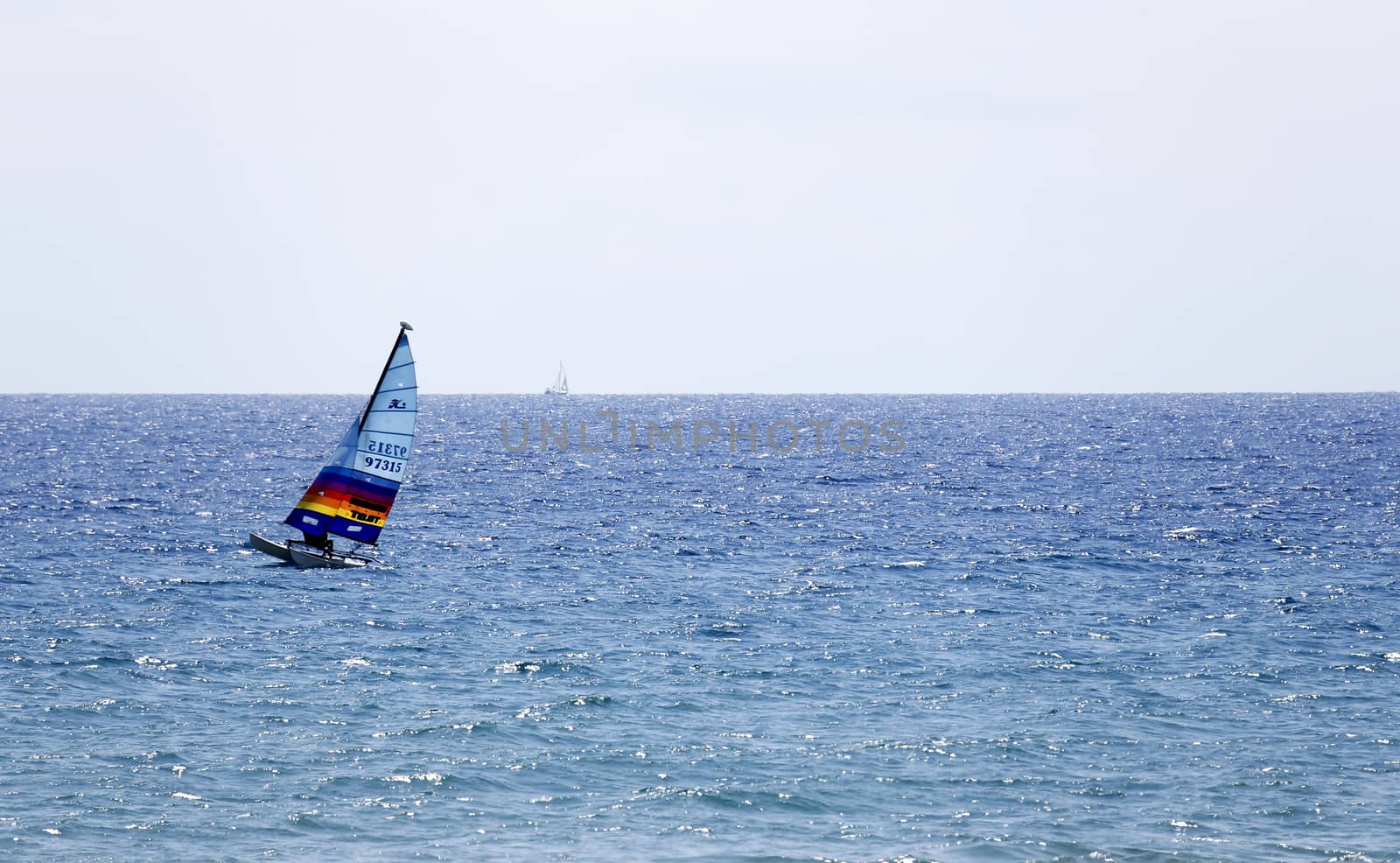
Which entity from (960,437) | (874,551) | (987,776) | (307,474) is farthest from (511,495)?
(960,437)

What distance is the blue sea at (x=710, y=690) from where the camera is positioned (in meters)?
22.7

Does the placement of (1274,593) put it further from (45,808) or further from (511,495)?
(511,495)

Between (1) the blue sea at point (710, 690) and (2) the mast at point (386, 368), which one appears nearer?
(1) the blue sea at point (710, 690)

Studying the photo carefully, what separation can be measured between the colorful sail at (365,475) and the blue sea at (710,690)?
244cm

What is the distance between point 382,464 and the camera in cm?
5219

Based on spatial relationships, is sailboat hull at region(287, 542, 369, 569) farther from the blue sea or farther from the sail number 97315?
the sail number 97315

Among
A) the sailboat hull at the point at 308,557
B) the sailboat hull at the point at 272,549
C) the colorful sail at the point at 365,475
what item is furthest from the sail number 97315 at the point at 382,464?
the sailboat hull at the point at 272,549

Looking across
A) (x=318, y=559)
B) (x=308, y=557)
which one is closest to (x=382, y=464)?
(x=318, y=559)

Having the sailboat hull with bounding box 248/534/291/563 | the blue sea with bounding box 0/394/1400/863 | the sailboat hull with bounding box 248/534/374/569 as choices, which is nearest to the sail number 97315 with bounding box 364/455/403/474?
the sailboat hull with bounding box 248/534/374/569

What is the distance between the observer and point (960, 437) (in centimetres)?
16938

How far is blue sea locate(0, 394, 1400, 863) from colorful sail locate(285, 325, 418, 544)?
2439 millimetres

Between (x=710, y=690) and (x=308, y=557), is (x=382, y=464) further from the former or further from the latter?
(x=710, y=690)

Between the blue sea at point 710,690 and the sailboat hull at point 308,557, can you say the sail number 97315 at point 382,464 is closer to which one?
the sailboat hull at point 308,557

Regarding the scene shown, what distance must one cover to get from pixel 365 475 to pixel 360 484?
1.34 feet
